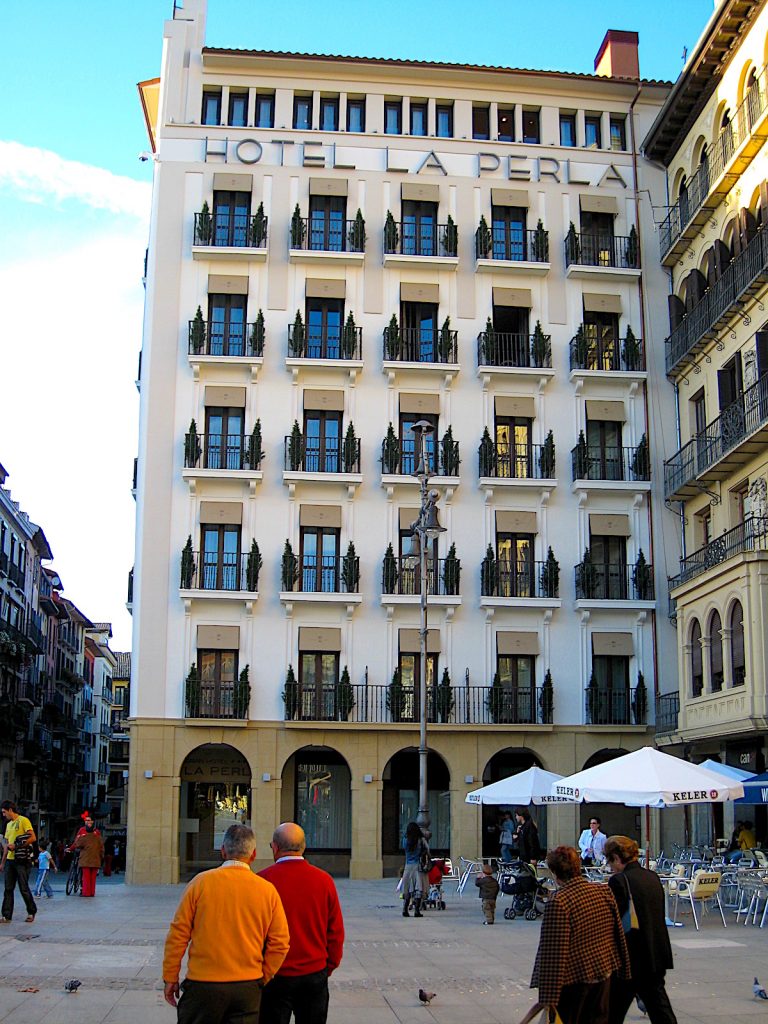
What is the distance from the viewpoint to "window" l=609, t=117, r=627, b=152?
41.2 metres

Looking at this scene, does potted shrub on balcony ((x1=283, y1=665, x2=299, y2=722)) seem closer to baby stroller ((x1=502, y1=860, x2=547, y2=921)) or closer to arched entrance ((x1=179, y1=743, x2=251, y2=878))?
arched entrance ((x1=179, y1=743, x2=251, y2=878))

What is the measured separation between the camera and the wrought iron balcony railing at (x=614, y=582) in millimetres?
37531

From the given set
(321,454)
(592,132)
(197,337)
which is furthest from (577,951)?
(592,132)

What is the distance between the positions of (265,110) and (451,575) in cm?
1642

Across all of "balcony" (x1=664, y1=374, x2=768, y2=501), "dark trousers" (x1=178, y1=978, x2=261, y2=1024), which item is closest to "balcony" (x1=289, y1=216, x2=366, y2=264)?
"balcony" (x1=664, y1=374, x2=768, y2=501)

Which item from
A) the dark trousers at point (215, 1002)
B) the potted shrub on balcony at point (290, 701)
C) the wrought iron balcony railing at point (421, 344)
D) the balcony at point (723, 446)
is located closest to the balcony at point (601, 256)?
the wrought iron balcony railing at point (421, 344)

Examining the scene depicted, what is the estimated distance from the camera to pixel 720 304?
3412cm

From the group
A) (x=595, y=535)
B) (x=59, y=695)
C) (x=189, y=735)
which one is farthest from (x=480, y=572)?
(x=59, y=695)

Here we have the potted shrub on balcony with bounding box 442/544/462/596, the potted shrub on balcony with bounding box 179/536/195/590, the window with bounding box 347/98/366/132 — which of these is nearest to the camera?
the potted shrub on balcony with bounding box 179/536/195/590

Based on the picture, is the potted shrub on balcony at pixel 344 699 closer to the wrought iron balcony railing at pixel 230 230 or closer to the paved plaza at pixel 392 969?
the paved plaza at pixel 392 969

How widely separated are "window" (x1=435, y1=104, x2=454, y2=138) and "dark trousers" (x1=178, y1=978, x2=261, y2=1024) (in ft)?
120

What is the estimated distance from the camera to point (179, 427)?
37.6 m

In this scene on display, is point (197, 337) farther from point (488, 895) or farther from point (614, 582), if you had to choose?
point (488, 895)

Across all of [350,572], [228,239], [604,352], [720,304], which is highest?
[228,239]
